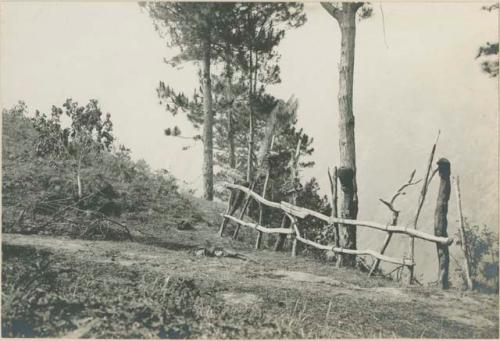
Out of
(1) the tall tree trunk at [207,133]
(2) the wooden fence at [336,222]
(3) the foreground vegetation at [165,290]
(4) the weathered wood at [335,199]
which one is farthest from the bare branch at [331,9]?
(1) the tall tree trunk at [207,133]

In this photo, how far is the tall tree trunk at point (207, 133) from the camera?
41.6 feet

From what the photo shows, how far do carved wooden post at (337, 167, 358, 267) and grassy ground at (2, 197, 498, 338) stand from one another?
1008 millimetres

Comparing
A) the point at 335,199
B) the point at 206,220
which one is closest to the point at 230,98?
the point at 206,220

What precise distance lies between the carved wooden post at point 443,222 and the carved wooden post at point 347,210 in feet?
4.87

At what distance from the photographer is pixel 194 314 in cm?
452

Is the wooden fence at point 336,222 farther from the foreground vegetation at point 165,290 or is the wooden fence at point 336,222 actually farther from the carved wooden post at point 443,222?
the foreground vegetation at point 165,290

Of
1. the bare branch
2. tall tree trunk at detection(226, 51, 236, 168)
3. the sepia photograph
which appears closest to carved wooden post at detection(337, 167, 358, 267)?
the sepia photograph

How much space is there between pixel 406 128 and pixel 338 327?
201 ft

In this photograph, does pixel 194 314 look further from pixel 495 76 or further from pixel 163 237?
pixel 495 76

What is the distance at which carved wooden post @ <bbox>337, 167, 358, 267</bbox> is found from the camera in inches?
276

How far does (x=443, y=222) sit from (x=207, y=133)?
7.98 meters

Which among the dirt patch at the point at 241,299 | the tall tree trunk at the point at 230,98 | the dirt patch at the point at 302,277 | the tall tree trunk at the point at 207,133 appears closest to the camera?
the dirt patch at the point at 241,299

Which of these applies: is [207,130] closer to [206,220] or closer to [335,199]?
[206,220]

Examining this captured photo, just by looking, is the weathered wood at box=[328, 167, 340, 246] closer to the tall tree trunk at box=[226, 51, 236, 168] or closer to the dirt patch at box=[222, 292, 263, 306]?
the dirt patch at box=[222, 292, 263, 306]
